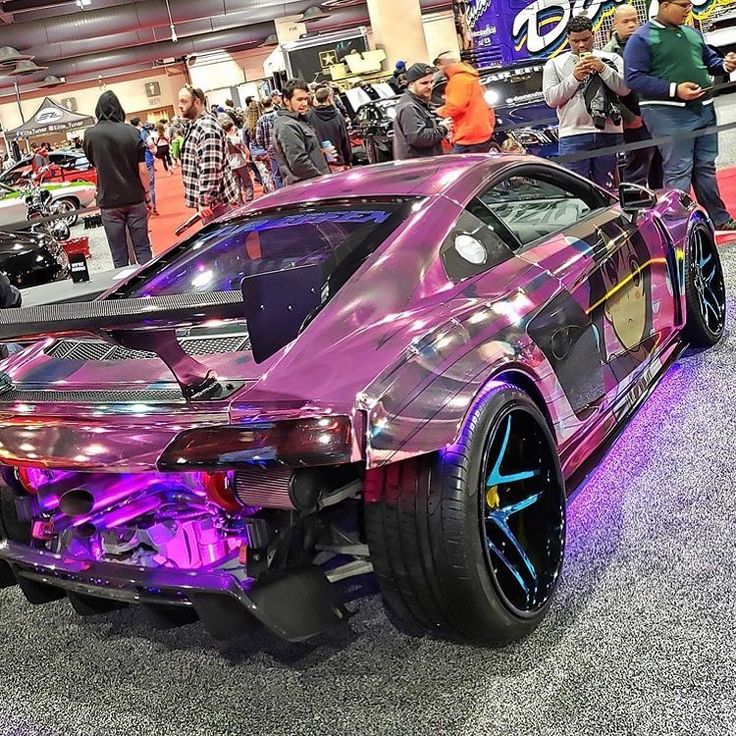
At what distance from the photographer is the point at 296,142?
23.3 ft

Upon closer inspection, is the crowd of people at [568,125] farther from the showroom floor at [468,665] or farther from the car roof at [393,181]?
the showroom floor at [468,665]

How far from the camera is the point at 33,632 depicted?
8.97 ft

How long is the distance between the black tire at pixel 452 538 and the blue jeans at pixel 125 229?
231 inches

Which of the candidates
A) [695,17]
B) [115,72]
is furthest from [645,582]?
[115,72]

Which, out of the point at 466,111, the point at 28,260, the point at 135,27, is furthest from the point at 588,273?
the point at 135,27

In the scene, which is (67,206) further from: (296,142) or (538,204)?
(538,204)

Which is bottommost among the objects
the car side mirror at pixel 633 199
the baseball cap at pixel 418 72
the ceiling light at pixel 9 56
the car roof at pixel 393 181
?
the car side mirror at pixel 633 199

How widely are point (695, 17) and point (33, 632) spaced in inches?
493

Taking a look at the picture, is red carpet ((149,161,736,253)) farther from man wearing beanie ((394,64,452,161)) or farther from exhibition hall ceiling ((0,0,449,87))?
exhibition hall ceiling ((0,0,449,87))

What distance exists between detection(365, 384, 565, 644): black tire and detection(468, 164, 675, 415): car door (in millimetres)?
489

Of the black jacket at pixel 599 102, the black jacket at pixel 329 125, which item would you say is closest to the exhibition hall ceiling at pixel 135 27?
the black jacket at pixel 329 125

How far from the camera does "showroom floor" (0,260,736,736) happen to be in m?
2.04

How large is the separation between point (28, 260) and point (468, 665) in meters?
6.62

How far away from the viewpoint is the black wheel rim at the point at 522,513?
2.21 m
